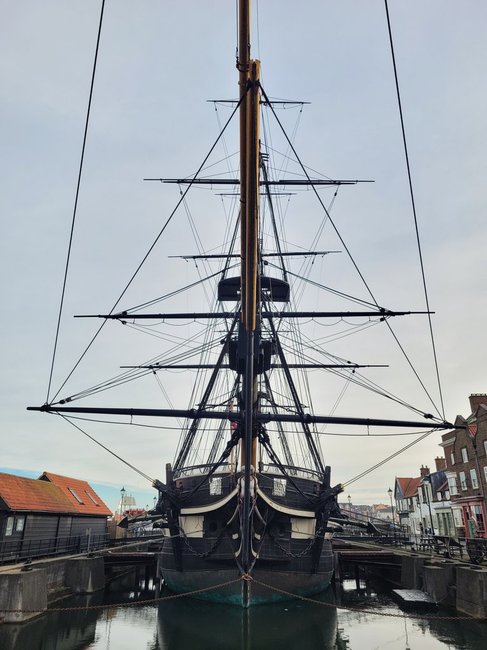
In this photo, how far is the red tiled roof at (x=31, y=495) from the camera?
60.3 feet

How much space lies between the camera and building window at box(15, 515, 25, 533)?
59.6 ft

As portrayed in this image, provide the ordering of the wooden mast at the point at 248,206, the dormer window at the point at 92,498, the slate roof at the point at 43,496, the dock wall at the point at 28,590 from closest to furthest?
1. the wooden mast at the point at 248,206
2. the dock wall at the point at 28,590
3. the slate roof at the point at 43,496
4. the dormer window at the point at 92,498

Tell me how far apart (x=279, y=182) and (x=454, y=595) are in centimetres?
1887

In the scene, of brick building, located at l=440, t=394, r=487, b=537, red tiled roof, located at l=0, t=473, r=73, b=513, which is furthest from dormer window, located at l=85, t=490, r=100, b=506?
brick building, located at l=440, t=394, r=487, b=537

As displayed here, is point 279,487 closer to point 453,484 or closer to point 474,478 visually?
point 474,478

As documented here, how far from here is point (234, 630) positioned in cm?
1235

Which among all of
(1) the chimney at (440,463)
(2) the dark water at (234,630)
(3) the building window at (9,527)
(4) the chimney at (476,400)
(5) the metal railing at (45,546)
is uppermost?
(4) the chimney at (476,400)

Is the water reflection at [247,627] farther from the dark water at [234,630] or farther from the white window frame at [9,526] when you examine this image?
the white window frame at [9,526]

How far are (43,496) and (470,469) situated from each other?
89.5 ft

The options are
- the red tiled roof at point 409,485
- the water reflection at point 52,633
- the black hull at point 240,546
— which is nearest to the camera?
the water reflection at point 52,633

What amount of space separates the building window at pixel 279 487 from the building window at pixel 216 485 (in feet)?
5.98

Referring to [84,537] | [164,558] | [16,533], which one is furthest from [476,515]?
[16,533]

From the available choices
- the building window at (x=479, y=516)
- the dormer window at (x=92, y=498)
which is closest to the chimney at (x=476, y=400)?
the building window at (x=479, y=516)

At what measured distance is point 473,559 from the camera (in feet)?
50.1
